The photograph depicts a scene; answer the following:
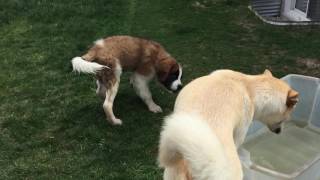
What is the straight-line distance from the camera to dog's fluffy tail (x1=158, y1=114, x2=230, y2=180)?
8.08 ft

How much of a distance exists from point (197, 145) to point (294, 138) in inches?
103

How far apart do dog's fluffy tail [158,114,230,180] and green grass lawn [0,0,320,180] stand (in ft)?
5.88

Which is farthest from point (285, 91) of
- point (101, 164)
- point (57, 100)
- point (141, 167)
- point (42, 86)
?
point (42, 86)

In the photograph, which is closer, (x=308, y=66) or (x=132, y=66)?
(x=132, y=66)

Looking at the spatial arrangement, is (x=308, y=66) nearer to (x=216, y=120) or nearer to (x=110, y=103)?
(x=110, y=103)

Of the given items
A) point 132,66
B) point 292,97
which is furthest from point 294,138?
point 132,66

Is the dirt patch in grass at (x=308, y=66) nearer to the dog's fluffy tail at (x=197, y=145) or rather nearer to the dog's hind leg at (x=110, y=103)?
the dog's hind leg at (x=110, y=103)

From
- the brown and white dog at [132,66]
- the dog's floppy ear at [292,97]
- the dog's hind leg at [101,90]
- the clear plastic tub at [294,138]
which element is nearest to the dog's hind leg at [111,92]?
the brown and white dog at [132,66]

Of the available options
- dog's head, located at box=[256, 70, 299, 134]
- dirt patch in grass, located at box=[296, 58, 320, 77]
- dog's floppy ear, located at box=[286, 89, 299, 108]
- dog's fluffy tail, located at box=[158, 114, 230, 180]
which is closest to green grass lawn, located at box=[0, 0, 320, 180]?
dirt patch in grass, located at box=[296, 58, 320, 77]

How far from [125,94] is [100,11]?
2990 millimetres

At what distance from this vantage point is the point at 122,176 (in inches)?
168

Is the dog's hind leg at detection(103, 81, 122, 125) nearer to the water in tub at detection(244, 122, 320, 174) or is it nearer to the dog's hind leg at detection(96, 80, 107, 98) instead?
the dog's hind leg at detection(96, 80, 107, 98)

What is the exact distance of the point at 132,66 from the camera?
201 inches

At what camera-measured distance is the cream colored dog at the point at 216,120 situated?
2494mm
